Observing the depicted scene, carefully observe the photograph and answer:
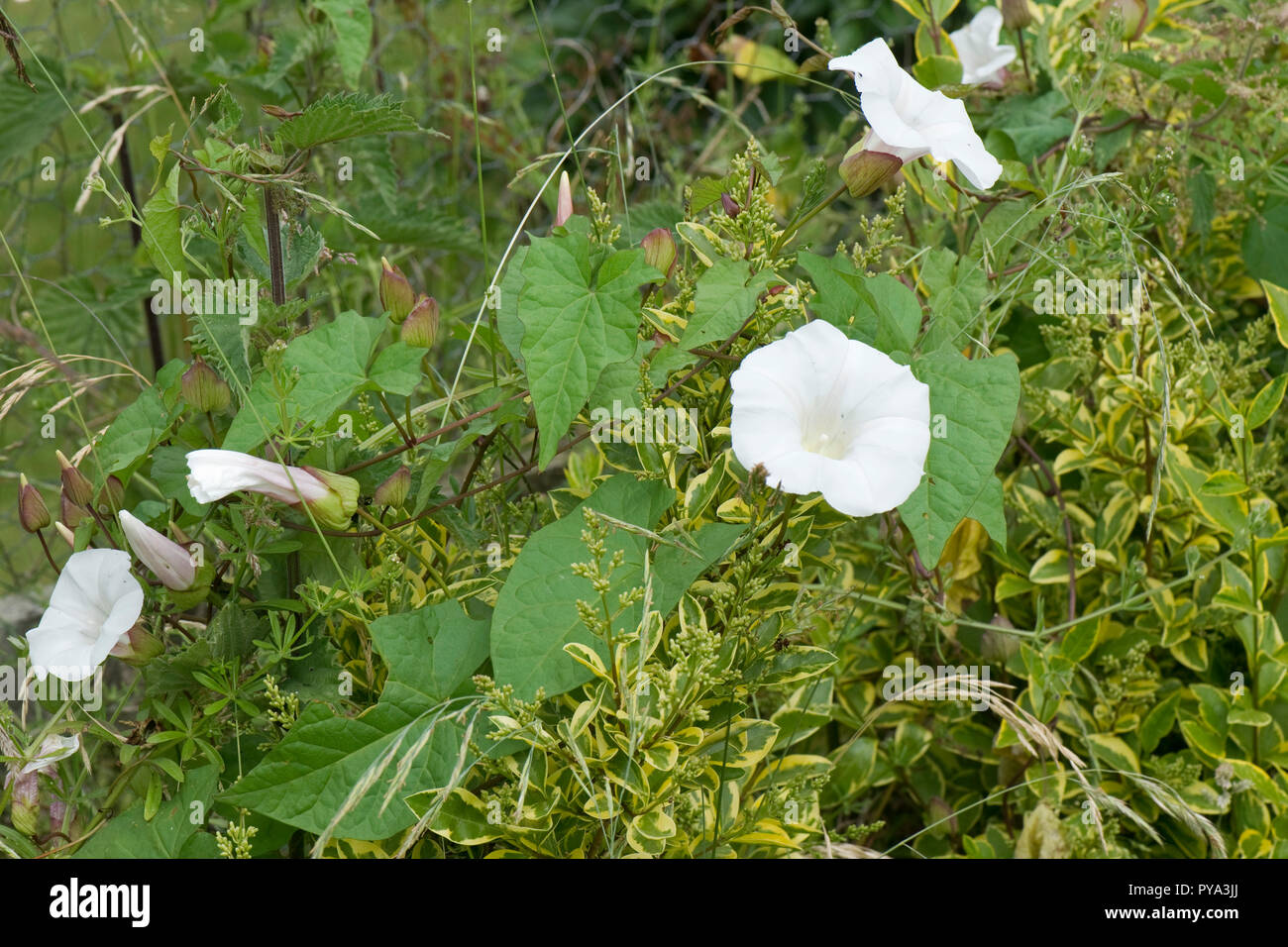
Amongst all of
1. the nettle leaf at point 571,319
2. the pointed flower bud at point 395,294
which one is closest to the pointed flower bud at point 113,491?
the pointed flower bud at point 395,294

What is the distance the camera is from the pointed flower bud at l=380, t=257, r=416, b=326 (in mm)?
873

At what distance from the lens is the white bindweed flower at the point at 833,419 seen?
0.70m

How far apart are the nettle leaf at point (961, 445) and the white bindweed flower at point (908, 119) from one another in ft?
0.47

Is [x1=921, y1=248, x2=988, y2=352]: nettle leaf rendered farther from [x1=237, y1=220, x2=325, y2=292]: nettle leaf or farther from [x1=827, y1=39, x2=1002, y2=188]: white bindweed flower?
[x1=237, y1=220, x2=325, y2=292]: nettle leaf

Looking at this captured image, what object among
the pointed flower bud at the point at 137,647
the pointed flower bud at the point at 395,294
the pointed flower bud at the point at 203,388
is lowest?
the pointed flower bud at the point at 137,647

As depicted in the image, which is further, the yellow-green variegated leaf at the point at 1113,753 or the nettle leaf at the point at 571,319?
the yellow-green variegated leaf at the point at 1113,753

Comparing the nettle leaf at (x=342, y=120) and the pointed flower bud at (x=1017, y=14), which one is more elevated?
the pointed flower bud at (x=1017, y=14)

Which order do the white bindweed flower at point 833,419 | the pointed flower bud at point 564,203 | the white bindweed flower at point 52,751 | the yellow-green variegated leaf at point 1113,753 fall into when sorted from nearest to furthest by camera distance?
the white bindweed flower at point 833,419
the white bindweed flower at point 52,751
the pointed flower bud at point 564,203
the yellow-green variegated leaf at point 1113,753

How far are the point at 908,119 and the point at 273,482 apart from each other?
1.85 feet

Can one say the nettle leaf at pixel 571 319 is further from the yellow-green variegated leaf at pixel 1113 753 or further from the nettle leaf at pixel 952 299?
the yellow-green variegated leaf at pixel 1113 753

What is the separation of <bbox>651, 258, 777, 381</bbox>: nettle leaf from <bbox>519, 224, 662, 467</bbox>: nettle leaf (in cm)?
4

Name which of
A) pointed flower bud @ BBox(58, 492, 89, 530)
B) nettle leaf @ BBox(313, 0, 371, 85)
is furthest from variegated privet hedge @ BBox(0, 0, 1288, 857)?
nettle leaf @ BBox(313, 0, 371, 85)

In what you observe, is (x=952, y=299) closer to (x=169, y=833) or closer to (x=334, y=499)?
(x=334, y=499)

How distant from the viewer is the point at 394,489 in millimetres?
795
